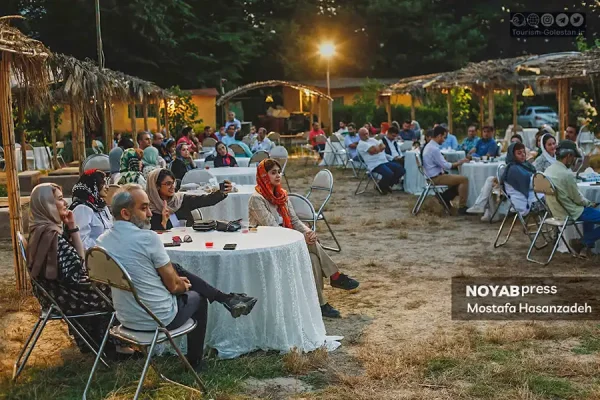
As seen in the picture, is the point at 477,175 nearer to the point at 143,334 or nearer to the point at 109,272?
the point at 143,334

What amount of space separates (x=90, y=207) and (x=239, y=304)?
1.91 metres

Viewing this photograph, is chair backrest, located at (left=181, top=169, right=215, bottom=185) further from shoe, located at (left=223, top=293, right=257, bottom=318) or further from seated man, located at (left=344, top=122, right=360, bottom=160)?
seated man, located at (left=344, top=122, right=360, bottom=160)

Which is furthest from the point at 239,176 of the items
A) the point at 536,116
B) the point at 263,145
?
the point at 536,116

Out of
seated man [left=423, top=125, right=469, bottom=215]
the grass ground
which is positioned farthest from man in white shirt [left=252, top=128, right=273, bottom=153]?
the grass ground

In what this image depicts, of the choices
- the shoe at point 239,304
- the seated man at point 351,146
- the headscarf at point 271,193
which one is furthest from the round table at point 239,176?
the seated man at point 351,146

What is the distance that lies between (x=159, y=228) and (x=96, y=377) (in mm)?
1994

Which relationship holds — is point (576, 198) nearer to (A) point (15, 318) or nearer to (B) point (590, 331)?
(B) point (590, 331)

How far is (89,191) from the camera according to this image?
21.1 ft

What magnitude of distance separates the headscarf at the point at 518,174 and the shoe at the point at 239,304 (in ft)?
18.2

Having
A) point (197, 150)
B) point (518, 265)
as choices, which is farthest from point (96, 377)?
point (197, 150)

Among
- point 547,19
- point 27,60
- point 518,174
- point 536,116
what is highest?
point 547,19

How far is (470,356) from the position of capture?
5.56m

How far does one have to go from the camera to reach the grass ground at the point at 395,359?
16.2ft

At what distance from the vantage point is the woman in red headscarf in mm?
6723
